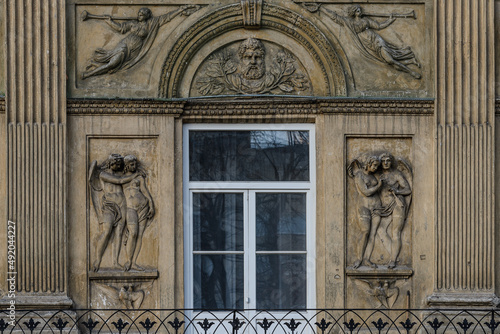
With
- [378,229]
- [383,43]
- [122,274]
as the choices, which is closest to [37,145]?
[122,274]

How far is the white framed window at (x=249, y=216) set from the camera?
978cm

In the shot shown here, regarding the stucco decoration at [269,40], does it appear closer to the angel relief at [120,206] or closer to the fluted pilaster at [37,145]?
the angel relief at [120,206]

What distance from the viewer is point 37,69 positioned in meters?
9.52

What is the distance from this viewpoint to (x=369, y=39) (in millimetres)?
9789

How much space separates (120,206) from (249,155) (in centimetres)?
159

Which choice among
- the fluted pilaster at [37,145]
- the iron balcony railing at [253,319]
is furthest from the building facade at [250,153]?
the iron balcony railing at [253,319]

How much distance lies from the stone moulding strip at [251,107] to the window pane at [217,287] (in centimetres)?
170

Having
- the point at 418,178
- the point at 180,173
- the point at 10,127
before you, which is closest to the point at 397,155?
the point at 418,178

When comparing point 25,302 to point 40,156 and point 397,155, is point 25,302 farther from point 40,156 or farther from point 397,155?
point 397,155

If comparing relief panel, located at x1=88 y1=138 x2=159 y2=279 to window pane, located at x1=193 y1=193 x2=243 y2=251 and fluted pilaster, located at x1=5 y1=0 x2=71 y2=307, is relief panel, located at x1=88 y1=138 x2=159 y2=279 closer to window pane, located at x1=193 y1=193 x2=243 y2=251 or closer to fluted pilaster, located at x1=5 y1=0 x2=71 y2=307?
fluted pilaster, located at x1=5 y1=0 x2=71 y2=307

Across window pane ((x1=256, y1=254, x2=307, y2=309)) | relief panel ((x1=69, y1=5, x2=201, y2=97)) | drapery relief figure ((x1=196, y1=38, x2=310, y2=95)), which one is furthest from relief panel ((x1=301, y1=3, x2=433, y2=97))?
window pane ((x1=256, y1=254, x2=307, y2=309))

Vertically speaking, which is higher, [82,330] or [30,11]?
[30,11]

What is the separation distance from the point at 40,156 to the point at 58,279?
4.50 feet

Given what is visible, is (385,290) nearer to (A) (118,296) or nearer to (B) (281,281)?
(B) (281,281)
